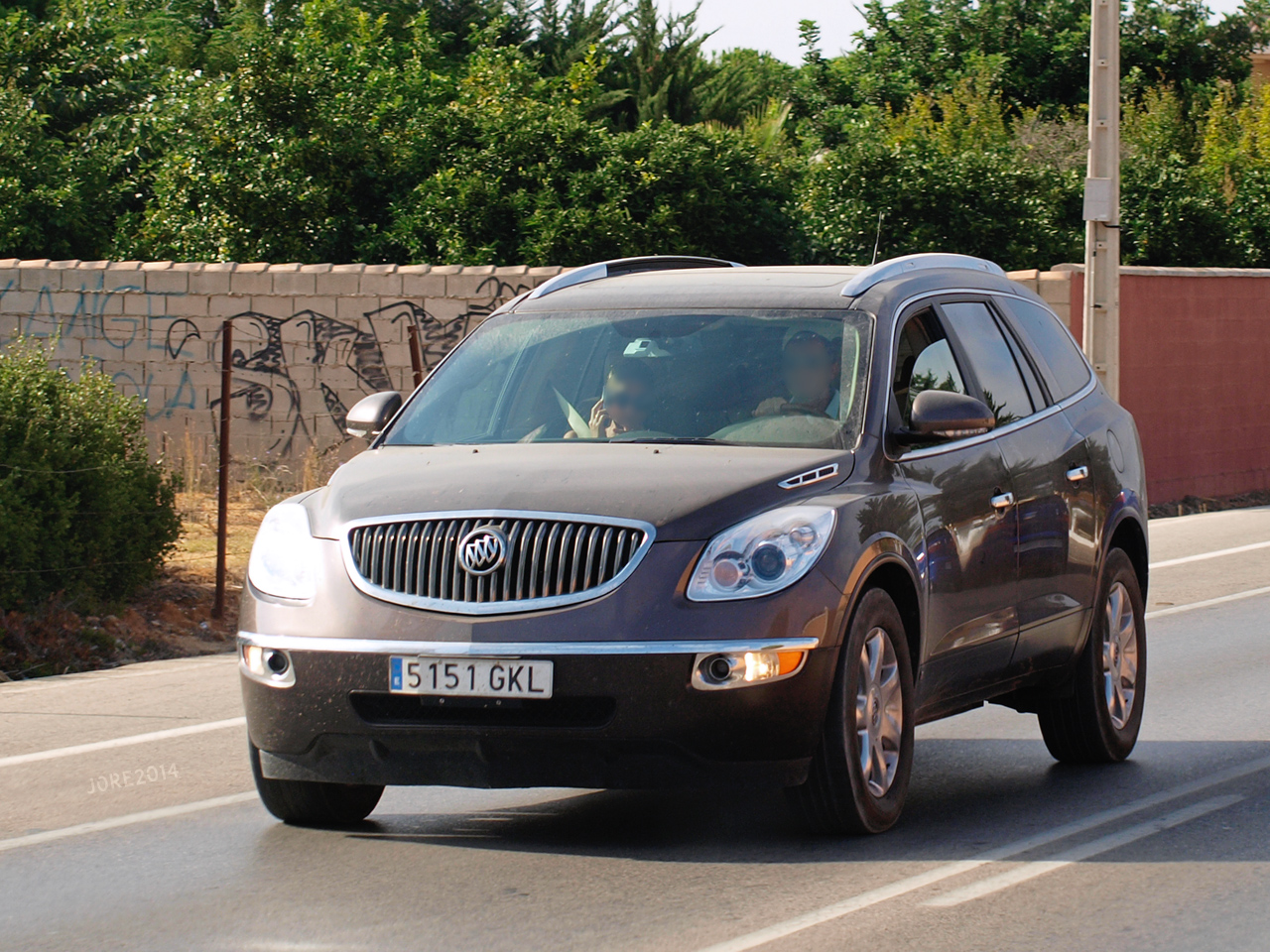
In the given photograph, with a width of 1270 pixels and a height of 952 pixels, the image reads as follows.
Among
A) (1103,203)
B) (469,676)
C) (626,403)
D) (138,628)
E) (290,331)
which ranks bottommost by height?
(138,628)

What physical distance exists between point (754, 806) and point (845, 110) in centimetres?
3222

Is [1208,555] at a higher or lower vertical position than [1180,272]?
lower

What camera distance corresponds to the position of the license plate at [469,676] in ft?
17.7

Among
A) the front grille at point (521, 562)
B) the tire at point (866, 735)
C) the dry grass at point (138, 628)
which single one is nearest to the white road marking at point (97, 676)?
the dry grass at point (138, 628)

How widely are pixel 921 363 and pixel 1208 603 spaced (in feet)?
22.3

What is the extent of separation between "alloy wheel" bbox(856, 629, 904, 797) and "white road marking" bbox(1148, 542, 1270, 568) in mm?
9726

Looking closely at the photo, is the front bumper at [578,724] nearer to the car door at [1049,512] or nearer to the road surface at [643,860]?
the road surface at [643,860]

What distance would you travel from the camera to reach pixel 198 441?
19297 mm

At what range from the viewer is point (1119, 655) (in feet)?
25.6

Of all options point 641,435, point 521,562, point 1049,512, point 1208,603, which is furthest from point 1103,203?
point 521,562

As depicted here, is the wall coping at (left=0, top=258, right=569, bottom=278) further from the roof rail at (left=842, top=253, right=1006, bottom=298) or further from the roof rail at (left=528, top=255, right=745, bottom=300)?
the roof rail at (left=842, top=253, right=1006, bottom=298)

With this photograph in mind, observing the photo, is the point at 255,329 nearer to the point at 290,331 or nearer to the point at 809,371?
the point at 290,331

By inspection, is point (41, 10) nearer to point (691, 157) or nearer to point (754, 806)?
point (691, 157)

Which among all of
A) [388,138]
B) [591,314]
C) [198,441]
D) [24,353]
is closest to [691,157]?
[388,138]
